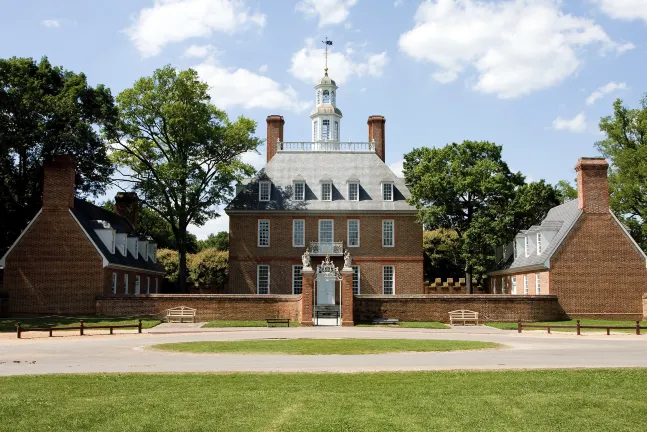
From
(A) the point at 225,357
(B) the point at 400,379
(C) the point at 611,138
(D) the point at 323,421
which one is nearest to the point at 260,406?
(D) the point at 323,421

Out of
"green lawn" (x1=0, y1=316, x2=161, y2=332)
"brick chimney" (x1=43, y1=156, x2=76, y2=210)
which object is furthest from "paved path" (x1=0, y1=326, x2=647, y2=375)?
"brick chimney" (x1=43, y1=156, x2=76, y2=210)

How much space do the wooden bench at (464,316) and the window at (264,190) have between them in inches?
648

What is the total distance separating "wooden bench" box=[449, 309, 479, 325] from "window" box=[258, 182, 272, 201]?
16448 mm

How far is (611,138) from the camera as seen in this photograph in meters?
43.5

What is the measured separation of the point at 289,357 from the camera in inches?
679

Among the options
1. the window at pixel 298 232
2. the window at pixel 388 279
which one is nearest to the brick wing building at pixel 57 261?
the window at pixel 298 232

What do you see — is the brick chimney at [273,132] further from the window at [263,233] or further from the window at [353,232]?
the window at [353,232]

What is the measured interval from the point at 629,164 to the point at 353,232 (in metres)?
18.3

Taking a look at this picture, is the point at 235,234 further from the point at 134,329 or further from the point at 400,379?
the point at 400,379

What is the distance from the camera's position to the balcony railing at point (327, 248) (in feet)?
135

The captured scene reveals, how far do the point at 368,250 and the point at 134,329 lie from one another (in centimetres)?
1818

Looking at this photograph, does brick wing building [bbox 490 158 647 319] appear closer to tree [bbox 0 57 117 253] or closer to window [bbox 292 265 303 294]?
window [bbox 292 265 303 294]

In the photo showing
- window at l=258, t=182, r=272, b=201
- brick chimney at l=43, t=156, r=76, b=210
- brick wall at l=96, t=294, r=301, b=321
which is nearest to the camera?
brick wall at l=96, t=294, r=301, b=321

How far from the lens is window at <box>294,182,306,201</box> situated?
4322 cm
